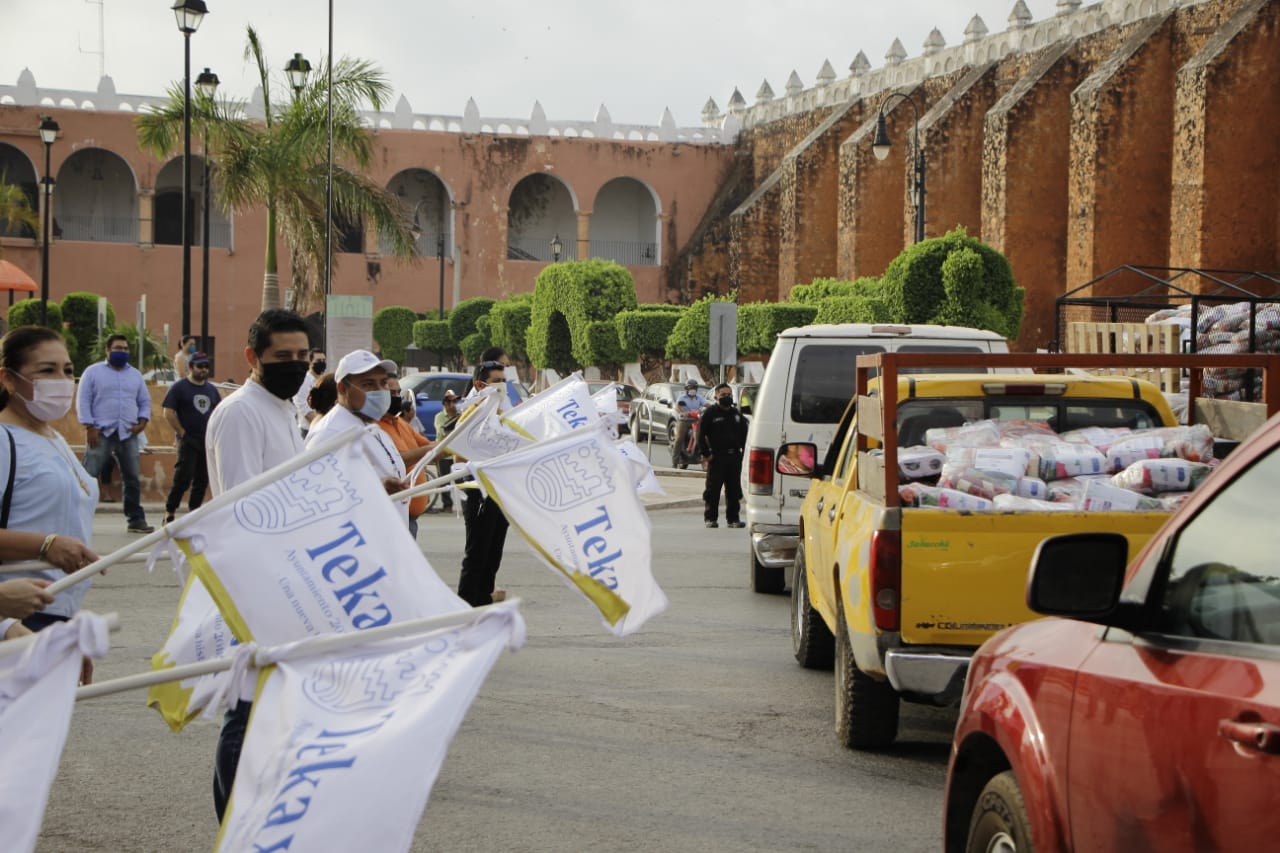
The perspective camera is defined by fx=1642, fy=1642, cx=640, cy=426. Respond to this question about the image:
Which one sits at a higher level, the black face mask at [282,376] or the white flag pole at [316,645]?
the black face mask at [282,376]

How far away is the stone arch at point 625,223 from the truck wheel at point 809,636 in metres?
55.7

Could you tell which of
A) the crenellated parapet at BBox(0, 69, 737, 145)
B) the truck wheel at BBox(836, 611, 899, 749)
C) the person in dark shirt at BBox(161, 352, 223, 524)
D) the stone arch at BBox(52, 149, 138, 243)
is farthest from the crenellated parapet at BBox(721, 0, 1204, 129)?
the truck wheel at BBox(836, 611, 899, 749)

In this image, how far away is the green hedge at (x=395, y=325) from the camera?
192 ft

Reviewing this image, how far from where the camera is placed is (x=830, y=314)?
37.2m

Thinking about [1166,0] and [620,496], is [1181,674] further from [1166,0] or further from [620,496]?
[1166,0]

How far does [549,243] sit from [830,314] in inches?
1140

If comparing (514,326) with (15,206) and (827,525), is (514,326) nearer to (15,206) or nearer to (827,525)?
(15,206)

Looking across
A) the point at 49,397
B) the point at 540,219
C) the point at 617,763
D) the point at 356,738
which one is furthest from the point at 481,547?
the point at 540,219

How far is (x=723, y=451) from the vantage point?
59.6ft

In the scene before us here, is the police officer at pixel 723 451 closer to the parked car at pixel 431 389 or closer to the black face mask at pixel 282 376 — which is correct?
the parked car at pixel 431 389

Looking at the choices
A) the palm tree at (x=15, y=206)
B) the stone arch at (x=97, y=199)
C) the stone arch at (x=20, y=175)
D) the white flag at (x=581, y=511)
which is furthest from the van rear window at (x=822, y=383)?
the stone arch at (x=97, y=199)

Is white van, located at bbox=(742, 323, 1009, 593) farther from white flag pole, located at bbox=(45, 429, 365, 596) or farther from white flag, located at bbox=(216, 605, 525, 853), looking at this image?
white flag, located at bbox=(216, 605, 525, 853)

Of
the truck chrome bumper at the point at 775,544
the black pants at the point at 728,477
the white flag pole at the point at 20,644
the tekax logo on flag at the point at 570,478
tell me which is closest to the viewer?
the white flag pole at the point at 20,644

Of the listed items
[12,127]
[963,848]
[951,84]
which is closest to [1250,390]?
[963,848]
